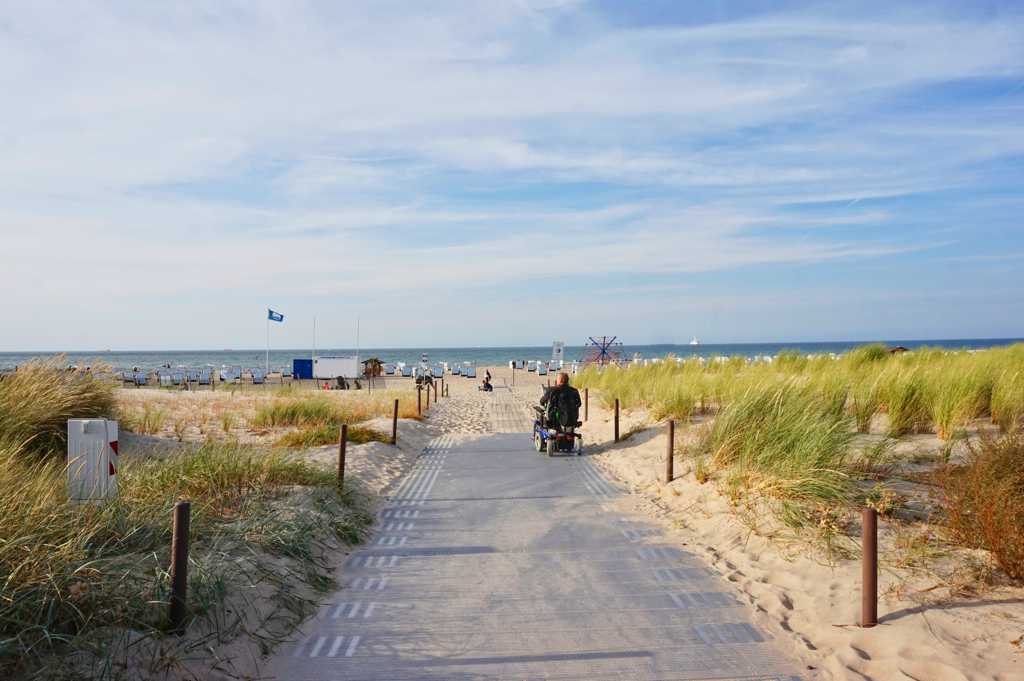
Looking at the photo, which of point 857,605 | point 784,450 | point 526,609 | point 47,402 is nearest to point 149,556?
point 526,609

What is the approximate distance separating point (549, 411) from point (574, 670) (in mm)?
9844

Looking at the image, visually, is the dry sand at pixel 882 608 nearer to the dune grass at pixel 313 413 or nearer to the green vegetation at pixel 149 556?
the green vegetation at pixel 149 556

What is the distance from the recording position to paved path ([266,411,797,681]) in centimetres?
452

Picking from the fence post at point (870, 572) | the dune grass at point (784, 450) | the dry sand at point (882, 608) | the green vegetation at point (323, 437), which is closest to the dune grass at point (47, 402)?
the green vegetation at point (323, 437)

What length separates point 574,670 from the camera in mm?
4445

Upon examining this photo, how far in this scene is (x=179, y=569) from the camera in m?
4.47

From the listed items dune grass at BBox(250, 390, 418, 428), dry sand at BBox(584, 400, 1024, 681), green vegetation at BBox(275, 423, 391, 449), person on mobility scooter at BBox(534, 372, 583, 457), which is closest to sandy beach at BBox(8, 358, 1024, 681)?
dry sand at BBox(584, 400, 1024, 681)

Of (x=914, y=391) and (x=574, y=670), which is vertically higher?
(x=914, y=391)

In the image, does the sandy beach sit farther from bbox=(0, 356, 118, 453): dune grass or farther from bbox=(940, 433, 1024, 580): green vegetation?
bbox=(0, 356, 118, 453): dune grass

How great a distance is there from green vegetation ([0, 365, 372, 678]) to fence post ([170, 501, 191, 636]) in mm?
85

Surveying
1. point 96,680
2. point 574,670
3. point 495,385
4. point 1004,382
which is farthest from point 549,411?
point 495,385

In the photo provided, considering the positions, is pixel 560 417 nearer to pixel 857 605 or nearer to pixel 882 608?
pixel 857 605

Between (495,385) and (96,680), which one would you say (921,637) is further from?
(495,385)

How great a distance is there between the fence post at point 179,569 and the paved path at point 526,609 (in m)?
0.62
